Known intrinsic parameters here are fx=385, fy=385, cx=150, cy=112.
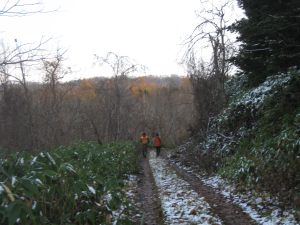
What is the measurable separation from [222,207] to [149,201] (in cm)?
237

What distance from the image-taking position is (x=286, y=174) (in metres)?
9.12

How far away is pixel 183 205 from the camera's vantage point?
9.55 meters

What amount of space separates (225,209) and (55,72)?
2807 centimetres

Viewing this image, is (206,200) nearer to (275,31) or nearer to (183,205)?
(183,205)

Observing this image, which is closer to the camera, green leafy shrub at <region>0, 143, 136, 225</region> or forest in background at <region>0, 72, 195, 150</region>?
green leafy shrub at <region>0, 143, 136, 225</region>

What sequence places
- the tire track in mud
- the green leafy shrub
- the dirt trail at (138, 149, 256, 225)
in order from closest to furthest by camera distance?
the green leafy shrub → the tire track in mud → the dirt trail at (138, 149, 256, 225)

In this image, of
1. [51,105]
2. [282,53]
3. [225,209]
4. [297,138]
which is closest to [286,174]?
[297,138]

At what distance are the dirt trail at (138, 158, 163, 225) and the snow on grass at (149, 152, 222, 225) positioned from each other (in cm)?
16

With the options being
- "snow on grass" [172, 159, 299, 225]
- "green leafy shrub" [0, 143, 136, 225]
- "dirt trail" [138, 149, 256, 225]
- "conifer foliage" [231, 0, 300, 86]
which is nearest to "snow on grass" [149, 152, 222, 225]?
"dirt trail" [138, 149, 256, 225]

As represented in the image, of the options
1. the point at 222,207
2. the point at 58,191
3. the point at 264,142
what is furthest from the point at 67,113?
the point at 58,191

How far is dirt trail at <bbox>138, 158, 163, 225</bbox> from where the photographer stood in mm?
8413

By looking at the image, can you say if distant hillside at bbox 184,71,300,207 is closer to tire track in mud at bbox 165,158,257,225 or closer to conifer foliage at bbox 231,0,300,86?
conifer foliage at bbox 231,0,300,86

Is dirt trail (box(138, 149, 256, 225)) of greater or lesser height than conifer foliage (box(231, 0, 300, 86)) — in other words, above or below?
below

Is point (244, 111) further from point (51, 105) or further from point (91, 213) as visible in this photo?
point (51, 105)
